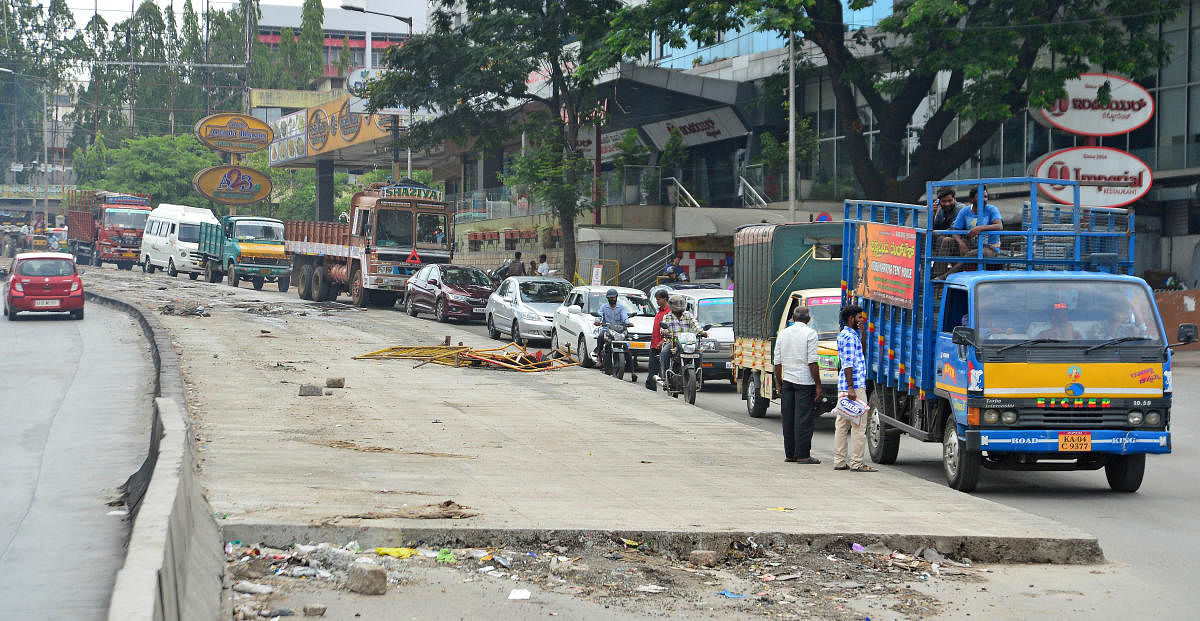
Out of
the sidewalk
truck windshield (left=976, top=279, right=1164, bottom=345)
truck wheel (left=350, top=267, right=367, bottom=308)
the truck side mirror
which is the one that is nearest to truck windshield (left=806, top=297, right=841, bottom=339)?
the sidewalk

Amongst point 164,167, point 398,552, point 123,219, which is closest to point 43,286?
point 398,552

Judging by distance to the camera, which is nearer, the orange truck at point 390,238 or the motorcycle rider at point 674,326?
the motorcycle rider at point 674,326

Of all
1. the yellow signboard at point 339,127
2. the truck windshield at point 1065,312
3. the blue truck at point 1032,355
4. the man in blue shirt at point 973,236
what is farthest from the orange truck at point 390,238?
the truck windshield at point 1065,312

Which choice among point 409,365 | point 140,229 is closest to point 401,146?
point 409,365

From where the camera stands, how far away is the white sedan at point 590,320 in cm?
2319

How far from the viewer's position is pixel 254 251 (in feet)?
158

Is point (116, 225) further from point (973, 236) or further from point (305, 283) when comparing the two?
point (973, 236)

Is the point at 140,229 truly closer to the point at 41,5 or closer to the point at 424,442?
the point at 424,442

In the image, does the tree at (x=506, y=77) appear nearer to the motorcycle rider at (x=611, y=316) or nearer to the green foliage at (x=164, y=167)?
the motorcycle rider at (x=611, y=316)

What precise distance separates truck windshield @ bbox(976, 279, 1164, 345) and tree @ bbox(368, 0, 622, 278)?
2415 cm

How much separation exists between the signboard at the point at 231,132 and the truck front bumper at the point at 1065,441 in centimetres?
6428

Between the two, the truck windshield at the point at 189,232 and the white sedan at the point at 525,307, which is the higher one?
the truck windshield at the point at 189,232

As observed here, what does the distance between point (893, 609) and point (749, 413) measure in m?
10.7

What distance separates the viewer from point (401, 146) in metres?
41.9
